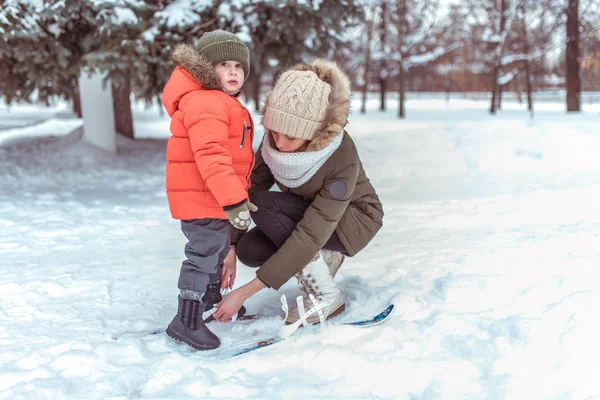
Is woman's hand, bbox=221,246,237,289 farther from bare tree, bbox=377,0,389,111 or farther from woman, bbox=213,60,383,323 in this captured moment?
bare tree, bbox=377,0,389,111

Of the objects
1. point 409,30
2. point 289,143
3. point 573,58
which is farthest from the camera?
point 409,30

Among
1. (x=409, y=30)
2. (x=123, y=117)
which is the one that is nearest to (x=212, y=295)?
(x=123, y=117)

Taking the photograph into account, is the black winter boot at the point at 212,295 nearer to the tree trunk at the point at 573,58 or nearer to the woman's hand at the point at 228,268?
the woman's hand at the point at 228,268

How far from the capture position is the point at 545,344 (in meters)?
2.10

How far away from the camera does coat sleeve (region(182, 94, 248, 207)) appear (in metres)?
2.06

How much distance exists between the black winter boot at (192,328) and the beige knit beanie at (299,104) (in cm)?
94

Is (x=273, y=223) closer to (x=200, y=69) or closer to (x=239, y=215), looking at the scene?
(x=239, y=215)

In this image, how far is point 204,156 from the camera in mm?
2076

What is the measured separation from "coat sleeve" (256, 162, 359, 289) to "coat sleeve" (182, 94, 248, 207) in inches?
15.5

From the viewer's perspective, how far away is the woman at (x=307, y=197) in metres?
2.32

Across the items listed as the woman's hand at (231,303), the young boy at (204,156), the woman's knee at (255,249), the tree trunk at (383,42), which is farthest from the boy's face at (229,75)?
the tree trunk at (383,42)

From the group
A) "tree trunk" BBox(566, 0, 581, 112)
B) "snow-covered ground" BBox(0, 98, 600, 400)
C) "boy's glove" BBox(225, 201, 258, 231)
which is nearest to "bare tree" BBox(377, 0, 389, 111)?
"tree trunk" BBox(566, 0, 581, 112)

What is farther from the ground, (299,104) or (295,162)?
(299,104)

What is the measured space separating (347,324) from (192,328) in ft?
2.50
